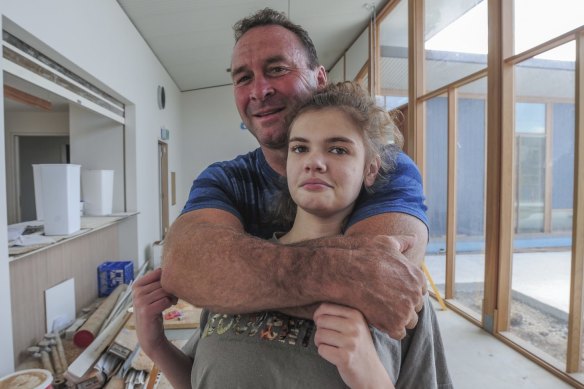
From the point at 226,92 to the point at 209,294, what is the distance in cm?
918

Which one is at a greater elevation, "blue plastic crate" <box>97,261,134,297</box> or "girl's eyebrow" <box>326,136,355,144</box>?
"girl's eyebrow" <box>326,136,355,144</box>

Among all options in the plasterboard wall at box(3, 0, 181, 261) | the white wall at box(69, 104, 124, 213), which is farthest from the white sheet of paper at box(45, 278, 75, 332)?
the white wall at box(69, 104, 124, 213)

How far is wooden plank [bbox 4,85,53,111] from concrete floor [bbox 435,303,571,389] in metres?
4.26

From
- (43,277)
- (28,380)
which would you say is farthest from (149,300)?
(43,277)

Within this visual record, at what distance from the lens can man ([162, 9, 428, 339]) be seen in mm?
649

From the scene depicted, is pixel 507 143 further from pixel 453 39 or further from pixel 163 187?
pixel 163 187

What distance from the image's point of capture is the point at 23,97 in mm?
3252

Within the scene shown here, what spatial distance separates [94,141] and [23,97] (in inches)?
40.3

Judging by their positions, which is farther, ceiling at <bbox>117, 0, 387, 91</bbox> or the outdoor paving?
ceiling at <bbox>117, 0, 387, 91</bbox>

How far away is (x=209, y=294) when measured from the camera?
73cm

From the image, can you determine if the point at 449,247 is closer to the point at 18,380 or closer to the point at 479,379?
the point at 479,379

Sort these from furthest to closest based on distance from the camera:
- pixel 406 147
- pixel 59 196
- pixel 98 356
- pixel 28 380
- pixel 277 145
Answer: pixel 406 147 → pixel 59 196 → pixel 98 356 → pixel 28 380 → pixel 277 145

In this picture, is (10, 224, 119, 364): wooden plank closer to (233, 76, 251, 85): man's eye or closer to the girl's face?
(233, 76, 251, 85): man's eye

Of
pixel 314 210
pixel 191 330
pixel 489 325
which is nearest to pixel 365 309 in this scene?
pixel 314 210
